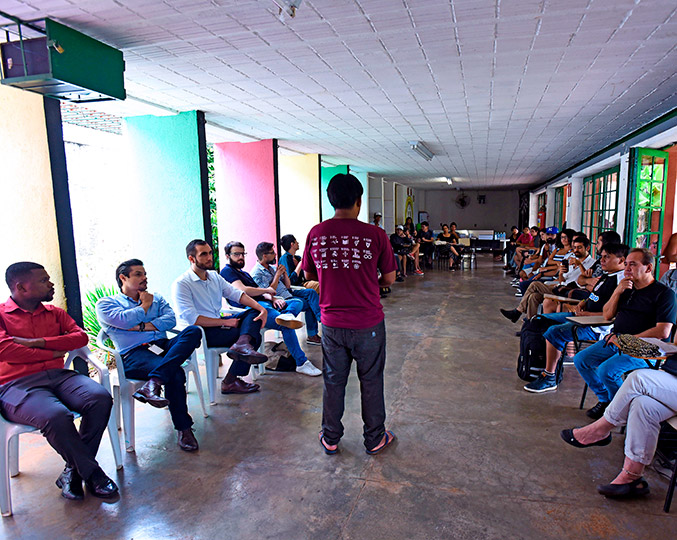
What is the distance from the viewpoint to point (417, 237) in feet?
41.0

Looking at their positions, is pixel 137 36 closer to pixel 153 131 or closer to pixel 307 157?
pixel 153 131

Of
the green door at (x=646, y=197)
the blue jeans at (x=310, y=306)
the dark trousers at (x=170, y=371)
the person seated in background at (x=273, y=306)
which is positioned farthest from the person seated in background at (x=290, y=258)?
the green door at (x=646, y=197)

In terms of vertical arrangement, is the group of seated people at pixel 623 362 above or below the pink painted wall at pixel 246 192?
below

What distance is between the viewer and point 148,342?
122 inches

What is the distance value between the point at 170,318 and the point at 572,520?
262cm

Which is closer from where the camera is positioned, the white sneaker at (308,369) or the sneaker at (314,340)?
the white sneaker at (308,369)

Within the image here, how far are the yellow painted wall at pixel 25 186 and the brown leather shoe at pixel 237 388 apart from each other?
4.60 ft

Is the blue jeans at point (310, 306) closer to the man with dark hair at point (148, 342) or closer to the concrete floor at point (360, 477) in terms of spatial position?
the concrete floor at point (360, 477)

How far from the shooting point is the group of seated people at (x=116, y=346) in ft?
7.63

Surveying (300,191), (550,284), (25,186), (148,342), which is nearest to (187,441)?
(148,342)

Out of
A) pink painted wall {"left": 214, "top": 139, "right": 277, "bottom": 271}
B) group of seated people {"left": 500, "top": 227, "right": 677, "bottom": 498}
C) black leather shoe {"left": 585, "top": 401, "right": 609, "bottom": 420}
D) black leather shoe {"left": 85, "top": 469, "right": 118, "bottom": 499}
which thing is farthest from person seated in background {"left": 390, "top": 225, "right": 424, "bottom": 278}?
black leather shoe {"left": 85, "top": 469, "right": 118, "bottom": 499}

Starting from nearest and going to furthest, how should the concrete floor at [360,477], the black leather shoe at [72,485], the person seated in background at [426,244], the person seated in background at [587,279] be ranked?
the concrete floor at [360,477] < the black leather shoe at [72,485] < the person seated in background at [587,279] < the person seated in background at [426,244]

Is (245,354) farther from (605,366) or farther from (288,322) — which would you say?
(605,366)

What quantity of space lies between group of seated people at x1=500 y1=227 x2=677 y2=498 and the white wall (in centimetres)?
1749
